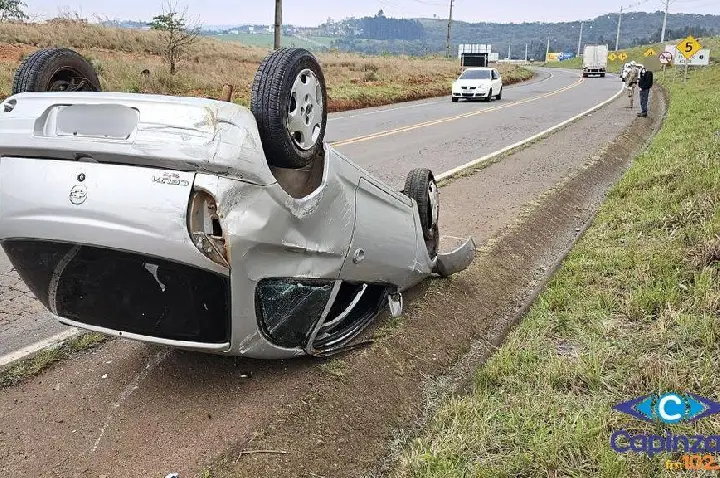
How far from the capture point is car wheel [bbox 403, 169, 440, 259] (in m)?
4.93

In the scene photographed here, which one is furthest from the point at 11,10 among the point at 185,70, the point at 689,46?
the point at 689,46

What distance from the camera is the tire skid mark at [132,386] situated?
333 cm

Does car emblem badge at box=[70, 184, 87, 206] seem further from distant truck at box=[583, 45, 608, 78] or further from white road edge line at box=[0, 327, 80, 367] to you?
distant truck at box=[583, 45, 608, 78]

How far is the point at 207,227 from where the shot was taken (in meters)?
2.70

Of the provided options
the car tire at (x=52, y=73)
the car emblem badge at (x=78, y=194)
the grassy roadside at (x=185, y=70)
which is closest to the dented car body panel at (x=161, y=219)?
the car emblem badge at (x=78, y=194)

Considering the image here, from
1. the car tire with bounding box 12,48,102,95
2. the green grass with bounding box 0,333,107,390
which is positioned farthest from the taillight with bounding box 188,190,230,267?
the green grass with bounding box 0,333,107,390

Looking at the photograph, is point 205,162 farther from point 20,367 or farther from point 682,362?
point 682,362

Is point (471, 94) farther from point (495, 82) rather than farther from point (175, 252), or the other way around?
point (175, 252)

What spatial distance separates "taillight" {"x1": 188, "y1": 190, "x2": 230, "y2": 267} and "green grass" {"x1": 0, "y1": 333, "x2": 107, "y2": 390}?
6.26 ft

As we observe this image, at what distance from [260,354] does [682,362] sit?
2494mm

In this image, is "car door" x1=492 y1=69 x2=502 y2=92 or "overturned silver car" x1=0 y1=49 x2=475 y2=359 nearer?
"overturned silver car" x1=0 y1=49 x2=475 y2=359

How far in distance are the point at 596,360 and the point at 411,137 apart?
11.1 metres

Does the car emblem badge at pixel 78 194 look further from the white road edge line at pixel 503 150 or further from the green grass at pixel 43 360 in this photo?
the white road edge line at pixel 503 150

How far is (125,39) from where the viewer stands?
3500cm
